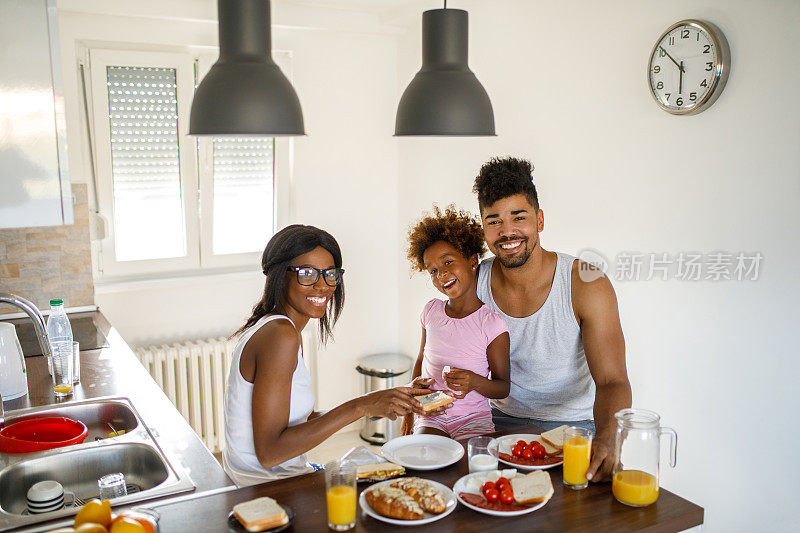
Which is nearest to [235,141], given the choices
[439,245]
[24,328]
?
[24,328]

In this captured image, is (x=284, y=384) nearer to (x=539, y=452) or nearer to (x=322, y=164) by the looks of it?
(x=539, y=452)

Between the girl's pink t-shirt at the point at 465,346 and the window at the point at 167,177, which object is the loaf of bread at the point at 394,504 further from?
the window at the point at 167,177

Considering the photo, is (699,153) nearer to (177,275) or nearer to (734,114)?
(734,114)

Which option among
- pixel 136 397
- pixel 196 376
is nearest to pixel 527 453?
pixel 136 397

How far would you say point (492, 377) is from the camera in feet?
8.24

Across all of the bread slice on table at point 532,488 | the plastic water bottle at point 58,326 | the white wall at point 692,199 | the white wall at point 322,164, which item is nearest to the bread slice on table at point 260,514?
the bread slice on table at point 532,488

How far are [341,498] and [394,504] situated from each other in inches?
5.0

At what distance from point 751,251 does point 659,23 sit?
1.01m

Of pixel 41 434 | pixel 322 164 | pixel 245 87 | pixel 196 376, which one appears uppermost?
pixel 245 87

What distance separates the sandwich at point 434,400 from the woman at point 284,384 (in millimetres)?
45

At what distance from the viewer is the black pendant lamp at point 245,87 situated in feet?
5.84

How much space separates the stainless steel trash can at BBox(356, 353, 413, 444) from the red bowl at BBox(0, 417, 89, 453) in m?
2.49

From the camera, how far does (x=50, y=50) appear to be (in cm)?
232

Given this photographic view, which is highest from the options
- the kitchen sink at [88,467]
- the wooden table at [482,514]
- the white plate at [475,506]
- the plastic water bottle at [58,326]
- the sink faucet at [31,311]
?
the sink faucet at [31,311]
